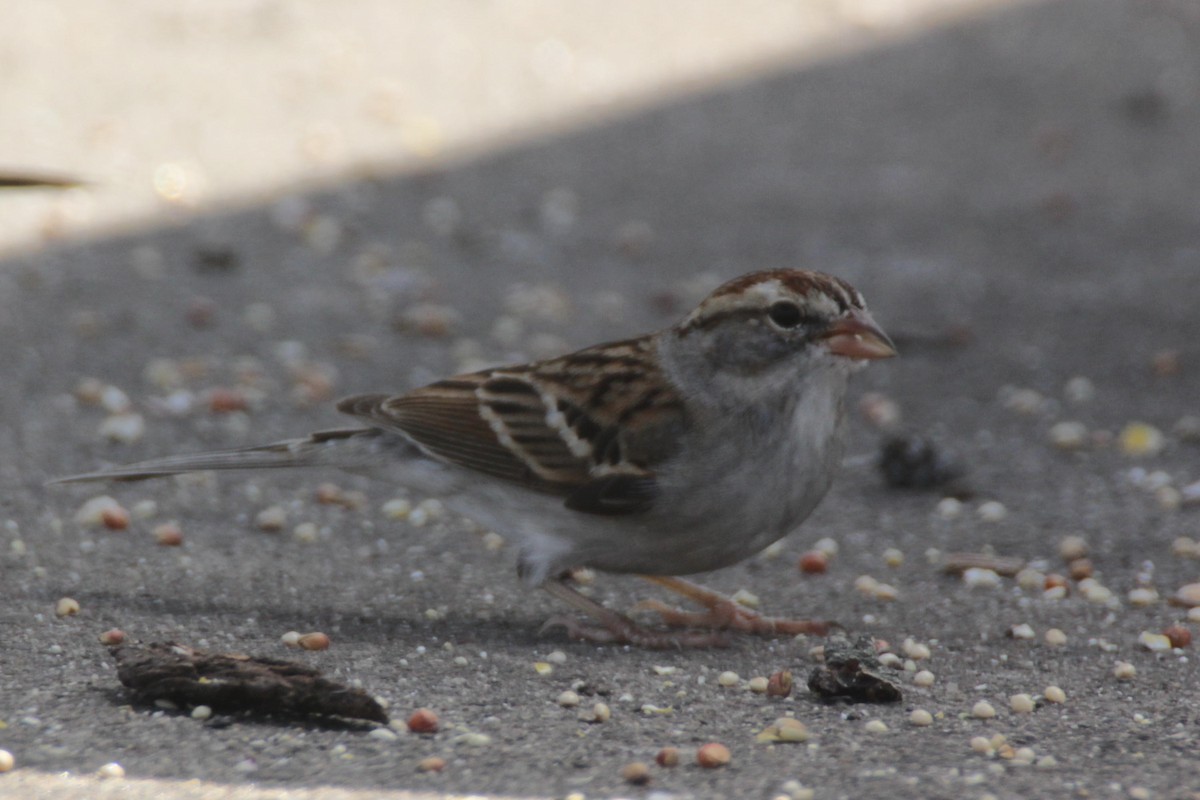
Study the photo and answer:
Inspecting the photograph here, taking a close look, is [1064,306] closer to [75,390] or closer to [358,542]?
[358,542]

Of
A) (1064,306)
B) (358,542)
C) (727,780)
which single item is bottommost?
(727,780)

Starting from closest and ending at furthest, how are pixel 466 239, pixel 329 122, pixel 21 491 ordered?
pixel 21 491 → pixel 466 239 → pixel 329 122

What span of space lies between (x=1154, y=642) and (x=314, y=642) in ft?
6.83

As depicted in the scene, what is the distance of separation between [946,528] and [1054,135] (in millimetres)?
4237

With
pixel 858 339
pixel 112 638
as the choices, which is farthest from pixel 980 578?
pixel 112 638

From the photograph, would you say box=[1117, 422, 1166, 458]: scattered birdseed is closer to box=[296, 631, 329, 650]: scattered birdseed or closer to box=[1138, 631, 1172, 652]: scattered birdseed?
box=[1138, 631, 1172, 652]: scattered birdseed

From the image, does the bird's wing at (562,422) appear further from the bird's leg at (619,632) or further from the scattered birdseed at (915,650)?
the scattered birdseed at (915,650)

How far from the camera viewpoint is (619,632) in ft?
13.5

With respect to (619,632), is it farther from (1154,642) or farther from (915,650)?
(1154,642)

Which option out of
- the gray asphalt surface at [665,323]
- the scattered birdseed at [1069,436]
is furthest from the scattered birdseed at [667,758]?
the scattered birdseed at [1069,436]

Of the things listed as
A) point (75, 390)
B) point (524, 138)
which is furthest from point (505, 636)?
point (524, 138)

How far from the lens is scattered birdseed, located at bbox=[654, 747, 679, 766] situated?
321 cm

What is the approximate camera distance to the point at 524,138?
339 inches

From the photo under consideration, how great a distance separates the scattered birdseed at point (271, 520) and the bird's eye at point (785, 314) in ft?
5.71
